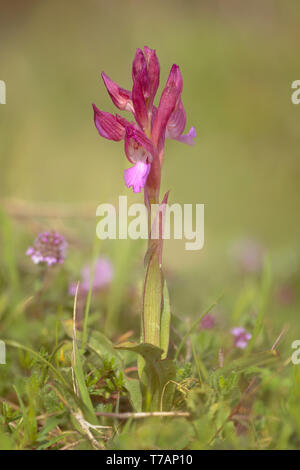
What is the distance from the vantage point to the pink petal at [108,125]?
30.5 inches

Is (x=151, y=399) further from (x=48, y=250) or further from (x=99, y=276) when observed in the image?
(x=99, y=276)

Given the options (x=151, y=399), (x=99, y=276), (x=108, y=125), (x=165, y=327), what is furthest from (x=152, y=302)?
(x=99, y=276)

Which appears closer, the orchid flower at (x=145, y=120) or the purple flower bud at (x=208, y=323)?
the orchid flower at (x=145, y=120)

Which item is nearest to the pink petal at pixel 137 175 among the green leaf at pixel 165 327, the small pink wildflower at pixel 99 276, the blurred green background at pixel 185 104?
the green leaf at pixel 165 327

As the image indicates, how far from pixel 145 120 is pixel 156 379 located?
413mm

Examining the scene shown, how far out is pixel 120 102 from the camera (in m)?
0.81

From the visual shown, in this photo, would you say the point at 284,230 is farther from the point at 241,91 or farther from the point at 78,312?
the point at 78,312

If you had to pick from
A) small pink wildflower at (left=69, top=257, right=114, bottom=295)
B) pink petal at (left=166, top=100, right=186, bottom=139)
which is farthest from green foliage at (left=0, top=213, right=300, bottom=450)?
small pink wildflower at (left=69, top=257, right=114, bottom=295)

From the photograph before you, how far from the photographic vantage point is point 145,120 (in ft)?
2.59

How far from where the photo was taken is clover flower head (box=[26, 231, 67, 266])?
113 centimetres

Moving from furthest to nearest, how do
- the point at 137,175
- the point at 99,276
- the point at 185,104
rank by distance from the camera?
1. the point at 185,104
2. the point at 99,276
3. the point at 137,175

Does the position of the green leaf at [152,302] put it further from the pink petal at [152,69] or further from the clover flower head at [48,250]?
the clover flower head at [48,250]

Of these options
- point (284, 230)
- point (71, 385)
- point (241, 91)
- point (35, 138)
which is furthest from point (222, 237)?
point (71, 385)
